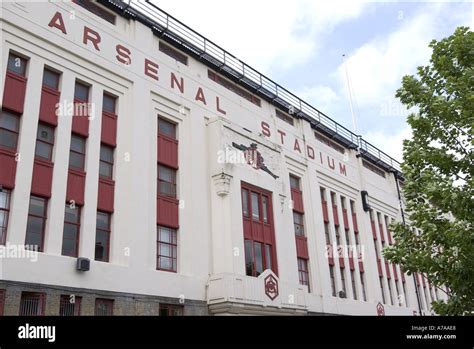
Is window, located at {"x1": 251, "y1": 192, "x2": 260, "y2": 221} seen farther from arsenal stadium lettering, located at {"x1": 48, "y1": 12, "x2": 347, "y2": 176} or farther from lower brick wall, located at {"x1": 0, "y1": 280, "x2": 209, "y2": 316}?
lower brick wall, located at {"x1": 0, "y1": 280, "x2": 209, "y2": 316}

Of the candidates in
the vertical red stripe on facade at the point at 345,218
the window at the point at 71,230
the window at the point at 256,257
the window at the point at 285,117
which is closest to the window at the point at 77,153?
the window at the point at 71,230

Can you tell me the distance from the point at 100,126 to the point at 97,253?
5.43 m

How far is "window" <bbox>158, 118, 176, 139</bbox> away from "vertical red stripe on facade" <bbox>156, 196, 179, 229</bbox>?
350 cm

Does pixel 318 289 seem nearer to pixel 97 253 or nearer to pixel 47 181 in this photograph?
pixel 97 253

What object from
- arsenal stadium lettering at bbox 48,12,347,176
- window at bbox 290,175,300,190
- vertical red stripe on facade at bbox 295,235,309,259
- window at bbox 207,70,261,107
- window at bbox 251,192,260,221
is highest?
window at bbox 207,70,261,107

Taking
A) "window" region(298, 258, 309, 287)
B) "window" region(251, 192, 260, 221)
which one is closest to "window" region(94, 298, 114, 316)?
"window" region(251, 192, 260, 221)

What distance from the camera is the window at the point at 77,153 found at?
1889 centimetres

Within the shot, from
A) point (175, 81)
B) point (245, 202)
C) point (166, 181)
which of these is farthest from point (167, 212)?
point (175, 81)

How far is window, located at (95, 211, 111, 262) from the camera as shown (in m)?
18.4

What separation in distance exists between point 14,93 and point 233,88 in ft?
44.9

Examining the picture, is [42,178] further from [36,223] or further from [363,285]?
[363,285]

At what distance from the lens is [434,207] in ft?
51.4

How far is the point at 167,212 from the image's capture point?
21.5 meters

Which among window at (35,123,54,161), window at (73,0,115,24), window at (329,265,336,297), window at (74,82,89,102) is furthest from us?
window at (329,265,336,297)
